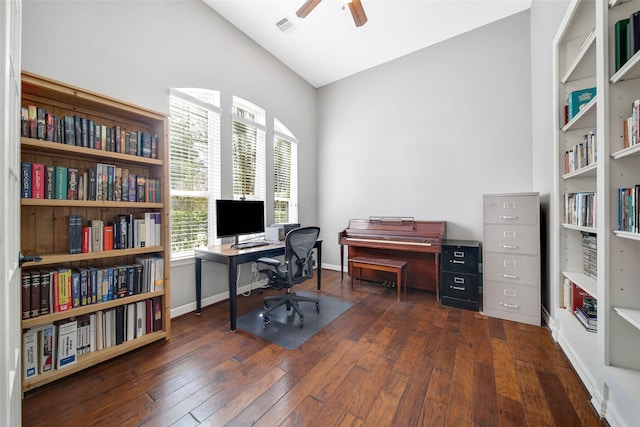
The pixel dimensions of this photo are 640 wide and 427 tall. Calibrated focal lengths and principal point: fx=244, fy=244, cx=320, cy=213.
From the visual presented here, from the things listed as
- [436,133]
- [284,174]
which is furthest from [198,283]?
[436,133]

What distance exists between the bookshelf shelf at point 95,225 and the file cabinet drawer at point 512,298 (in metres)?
3.14

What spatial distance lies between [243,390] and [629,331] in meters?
2.18

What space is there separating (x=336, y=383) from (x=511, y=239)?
87.6 inches

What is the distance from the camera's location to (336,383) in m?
1.57

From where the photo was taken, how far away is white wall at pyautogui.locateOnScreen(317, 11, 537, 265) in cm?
301

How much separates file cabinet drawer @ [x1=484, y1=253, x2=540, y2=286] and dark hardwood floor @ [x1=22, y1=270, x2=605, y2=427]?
0.46 m

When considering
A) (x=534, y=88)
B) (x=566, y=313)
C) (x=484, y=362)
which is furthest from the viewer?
(x=534, y=88)

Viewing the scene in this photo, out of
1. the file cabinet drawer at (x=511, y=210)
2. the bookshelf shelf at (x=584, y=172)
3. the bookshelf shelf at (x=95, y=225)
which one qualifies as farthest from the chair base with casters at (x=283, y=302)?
the bookshelf shelf at (x=584, y=172)

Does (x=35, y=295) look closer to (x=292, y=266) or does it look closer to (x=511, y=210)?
(x=292, y=266)

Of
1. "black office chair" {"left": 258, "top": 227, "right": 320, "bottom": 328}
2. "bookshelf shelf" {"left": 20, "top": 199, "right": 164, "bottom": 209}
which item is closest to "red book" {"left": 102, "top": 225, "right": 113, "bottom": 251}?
"bookshelf shelf" {"left": 20, "top": 199, "right": 164, "bottom": 209}

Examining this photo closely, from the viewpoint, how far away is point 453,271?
2.82 metres

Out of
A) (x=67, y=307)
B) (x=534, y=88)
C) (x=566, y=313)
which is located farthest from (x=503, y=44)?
(x=67, y=307)

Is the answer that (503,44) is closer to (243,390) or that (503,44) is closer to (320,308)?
(320,308)

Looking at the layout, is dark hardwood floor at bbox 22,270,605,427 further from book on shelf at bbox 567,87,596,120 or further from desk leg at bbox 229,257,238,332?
book on shelf at bbox 567,87,596,120
